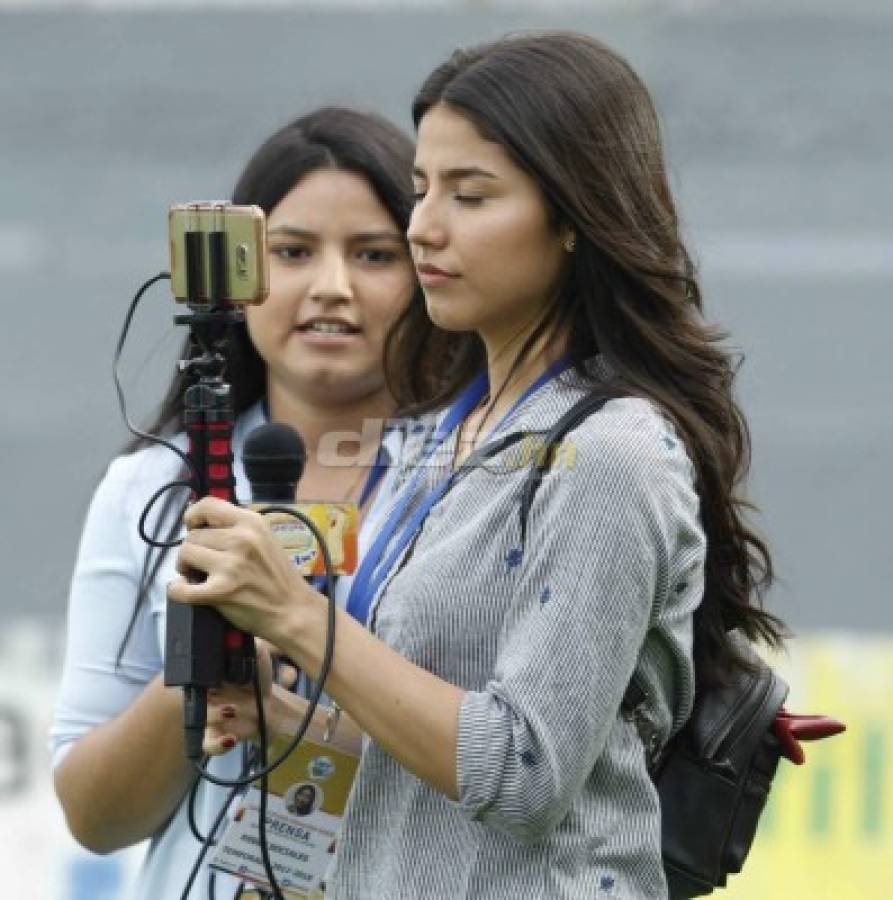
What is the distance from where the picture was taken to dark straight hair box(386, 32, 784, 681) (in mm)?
2424

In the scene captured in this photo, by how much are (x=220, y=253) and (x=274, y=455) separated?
222 millimetres

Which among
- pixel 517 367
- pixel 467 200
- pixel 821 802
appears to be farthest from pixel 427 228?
pixel 821 802

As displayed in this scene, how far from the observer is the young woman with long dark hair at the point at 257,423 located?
2.97 metres

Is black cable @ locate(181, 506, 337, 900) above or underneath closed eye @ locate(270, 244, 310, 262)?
underneath

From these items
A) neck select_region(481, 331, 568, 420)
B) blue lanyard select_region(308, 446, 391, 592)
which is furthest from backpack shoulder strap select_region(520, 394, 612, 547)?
blue lanyard select_region(308, 446, 391, 592)

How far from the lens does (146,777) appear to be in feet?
9.58

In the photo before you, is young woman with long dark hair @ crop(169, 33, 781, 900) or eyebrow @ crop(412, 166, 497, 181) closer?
young woman with long dark hair @ crop(169, 33, 781, 900)

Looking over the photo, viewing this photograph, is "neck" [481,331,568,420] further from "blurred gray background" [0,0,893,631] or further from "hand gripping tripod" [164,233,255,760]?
"blurred gray background" [0,0,893,631]

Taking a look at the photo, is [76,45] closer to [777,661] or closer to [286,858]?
[777,661]

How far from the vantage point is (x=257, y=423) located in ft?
10.6

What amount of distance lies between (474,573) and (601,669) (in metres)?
0.16

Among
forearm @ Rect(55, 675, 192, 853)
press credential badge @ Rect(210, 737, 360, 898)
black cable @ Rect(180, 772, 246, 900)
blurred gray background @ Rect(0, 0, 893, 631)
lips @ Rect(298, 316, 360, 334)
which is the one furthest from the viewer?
blurred gray background @ Rect(0, 0, 893, 631)

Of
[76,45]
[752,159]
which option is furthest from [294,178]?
[76,45]

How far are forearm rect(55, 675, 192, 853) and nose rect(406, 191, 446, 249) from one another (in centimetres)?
67
